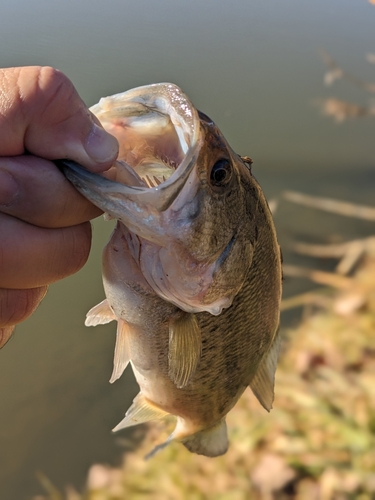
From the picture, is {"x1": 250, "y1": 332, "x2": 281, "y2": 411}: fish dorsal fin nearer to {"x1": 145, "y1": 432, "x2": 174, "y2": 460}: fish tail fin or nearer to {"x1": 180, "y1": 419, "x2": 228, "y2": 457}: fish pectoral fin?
{"x1": 180, "y1": 419, "x2": 228, "y2": 457}: fish pectoral fin

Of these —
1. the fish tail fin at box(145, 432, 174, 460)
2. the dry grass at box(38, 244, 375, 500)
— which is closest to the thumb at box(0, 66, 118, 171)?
the fish tail fin at box(145, 432, 174, 460)

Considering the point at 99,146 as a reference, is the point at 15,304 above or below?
below

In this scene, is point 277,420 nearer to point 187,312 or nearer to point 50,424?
point 50,424

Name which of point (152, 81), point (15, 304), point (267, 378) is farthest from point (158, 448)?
point (152, 81)

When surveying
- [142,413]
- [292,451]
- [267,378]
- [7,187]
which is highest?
[7,187]

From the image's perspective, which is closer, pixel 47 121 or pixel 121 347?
pixel 47 121

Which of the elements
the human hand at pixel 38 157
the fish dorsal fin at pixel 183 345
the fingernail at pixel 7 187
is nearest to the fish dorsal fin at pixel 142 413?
the fish dorsal fin at pixel 183 345

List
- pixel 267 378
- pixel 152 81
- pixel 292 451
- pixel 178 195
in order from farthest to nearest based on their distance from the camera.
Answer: pixel 152 81, pixel 292 451, pixel 267 378, pixel 178 195

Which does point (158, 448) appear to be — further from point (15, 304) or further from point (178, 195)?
point (178, 195)
